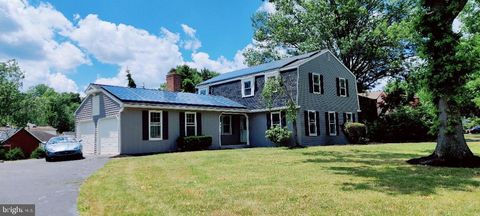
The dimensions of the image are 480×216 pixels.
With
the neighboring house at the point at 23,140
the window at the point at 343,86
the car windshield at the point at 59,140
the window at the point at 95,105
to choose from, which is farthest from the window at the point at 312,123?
the neighboring house at the point at 23,140

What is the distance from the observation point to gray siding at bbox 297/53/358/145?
24328 millimetres

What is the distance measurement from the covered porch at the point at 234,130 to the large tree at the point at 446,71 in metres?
15.1

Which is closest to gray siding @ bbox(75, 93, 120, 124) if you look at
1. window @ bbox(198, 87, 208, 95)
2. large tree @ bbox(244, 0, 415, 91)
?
window @ bbox(198, 87, 208, 95)

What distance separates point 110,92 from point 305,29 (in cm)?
2384

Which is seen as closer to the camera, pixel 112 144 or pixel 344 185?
pixel 344 185

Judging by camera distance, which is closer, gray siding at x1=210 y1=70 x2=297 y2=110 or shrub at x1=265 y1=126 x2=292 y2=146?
shrub at x1=265 y1=126 x2=292 y2=146

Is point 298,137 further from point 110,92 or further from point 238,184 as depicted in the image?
point 238,184

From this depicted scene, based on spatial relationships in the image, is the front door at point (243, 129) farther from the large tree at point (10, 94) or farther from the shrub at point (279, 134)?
the large tree at point (10, 94)

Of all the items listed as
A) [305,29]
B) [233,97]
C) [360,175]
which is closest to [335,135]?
[233,97]

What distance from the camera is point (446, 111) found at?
470 inches

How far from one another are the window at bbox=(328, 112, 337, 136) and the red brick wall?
29000 mm

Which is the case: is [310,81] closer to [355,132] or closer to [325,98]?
[325,98]

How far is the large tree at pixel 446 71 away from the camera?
11.3m

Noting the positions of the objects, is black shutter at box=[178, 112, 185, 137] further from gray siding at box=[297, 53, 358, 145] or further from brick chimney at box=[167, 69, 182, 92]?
brick chimney at box=[167, 69, 182, 92]
